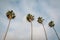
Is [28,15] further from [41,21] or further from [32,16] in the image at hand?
[41,21]

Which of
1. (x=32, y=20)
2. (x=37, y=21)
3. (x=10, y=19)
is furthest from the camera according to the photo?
(x=37, y=21)

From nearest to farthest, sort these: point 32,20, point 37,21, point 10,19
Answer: point 10,19 < point 32,20 < point 37,21

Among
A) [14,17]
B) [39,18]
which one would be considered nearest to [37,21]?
[39,18]

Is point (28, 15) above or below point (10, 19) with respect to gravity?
above

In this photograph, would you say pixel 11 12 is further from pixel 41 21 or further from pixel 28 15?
pixel 41 21

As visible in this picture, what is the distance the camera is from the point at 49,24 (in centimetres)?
8019

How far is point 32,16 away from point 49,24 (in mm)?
12626

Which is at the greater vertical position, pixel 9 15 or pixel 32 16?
pixel 32 16

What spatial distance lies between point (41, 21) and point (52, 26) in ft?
24.1

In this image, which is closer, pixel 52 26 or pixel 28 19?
pixel 28 19

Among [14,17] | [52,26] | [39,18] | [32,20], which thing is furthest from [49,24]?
[14,17]

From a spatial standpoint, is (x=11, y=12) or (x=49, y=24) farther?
(x=49, y=24)

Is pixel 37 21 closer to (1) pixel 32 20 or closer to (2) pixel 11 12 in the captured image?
(1) pixel 32 20

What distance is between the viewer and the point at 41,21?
261 ft
